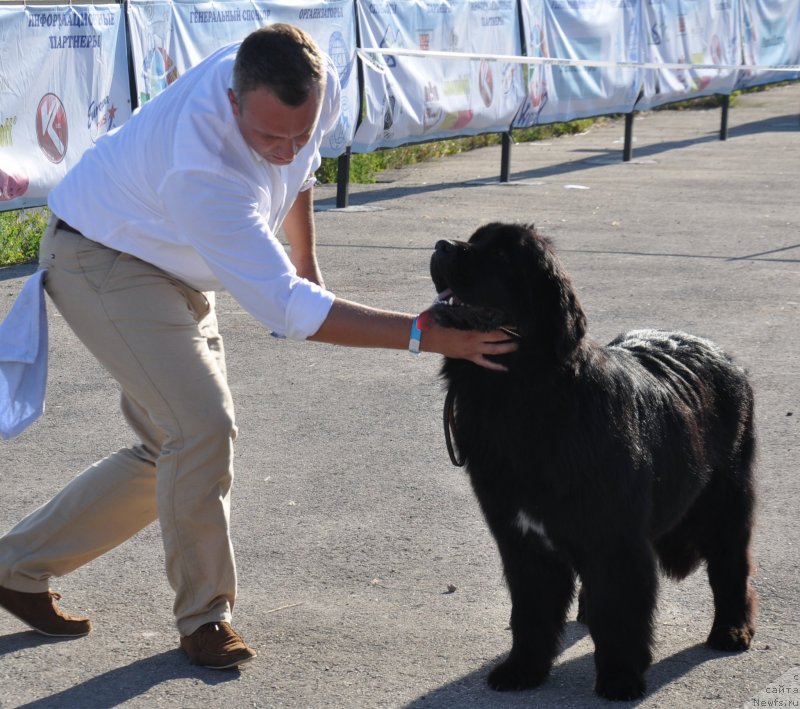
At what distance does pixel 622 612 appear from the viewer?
11.2ft

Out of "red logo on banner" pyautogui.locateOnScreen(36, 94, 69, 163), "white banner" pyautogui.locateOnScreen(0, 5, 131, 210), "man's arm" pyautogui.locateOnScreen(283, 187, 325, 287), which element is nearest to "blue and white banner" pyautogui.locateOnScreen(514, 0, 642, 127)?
"white banner" pyautogui.locateOnScreen(0, 5, 131, 210)

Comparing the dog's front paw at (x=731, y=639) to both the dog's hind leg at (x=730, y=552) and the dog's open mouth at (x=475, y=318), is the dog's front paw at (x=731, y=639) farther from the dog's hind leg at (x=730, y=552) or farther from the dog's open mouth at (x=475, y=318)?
the dog's open mouth at (x=475, y=318)

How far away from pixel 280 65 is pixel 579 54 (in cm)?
1273

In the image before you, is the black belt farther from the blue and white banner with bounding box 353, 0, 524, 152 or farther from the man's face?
the blue and white banner with bounding box 353, 0, 524, 152

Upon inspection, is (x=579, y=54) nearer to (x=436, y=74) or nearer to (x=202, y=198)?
(x=436, y=74)

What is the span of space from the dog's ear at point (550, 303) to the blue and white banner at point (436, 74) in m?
9.18

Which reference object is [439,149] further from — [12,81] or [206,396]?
[206,396]

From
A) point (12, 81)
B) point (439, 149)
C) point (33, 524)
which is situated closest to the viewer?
point (33, 524)

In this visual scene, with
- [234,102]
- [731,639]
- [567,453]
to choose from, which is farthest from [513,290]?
[731,639]

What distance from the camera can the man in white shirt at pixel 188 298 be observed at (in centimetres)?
332

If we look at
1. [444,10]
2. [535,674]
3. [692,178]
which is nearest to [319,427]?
[535,674]

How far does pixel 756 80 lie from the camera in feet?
63.1

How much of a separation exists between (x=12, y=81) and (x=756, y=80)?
13.6 m

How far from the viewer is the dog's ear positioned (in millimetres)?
3209
